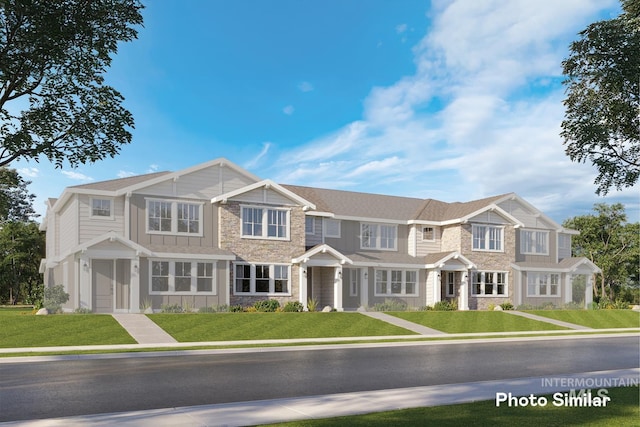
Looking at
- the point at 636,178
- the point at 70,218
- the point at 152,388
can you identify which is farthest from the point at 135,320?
the point at 636,178

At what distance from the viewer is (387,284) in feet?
141

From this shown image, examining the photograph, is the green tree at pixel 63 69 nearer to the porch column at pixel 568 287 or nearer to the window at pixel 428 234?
the window at pixel 428 234

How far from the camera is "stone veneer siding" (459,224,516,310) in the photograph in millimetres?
45031

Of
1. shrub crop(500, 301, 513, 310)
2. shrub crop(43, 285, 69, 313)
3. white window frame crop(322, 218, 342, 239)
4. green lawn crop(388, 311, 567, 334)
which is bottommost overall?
shrub crop(500, 301, 513, 310)

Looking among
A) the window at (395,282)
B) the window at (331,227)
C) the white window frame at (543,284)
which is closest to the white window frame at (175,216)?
the window at (331,227)

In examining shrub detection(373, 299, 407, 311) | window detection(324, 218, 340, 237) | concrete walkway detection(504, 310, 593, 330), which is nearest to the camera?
concrete walkway detection(504, 310, 593, 330)

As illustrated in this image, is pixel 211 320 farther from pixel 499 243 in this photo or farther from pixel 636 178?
pixel 499 243

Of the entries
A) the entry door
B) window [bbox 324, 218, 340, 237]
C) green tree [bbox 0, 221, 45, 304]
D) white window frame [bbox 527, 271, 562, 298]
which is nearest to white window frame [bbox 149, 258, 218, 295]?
the entry door

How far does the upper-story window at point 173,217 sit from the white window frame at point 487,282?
20172 mm

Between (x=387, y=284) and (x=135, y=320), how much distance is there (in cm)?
1987

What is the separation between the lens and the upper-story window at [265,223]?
36906 millimetres

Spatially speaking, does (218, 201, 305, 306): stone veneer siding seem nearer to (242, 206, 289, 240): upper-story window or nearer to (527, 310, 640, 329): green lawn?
A: (242, 206, 289, 240): upper-story window

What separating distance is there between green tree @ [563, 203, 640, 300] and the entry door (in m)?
45.3

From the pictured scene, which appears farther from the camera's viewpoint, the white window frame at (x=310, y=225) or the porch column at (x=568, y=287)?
the porch column at (x=568, y=287)
